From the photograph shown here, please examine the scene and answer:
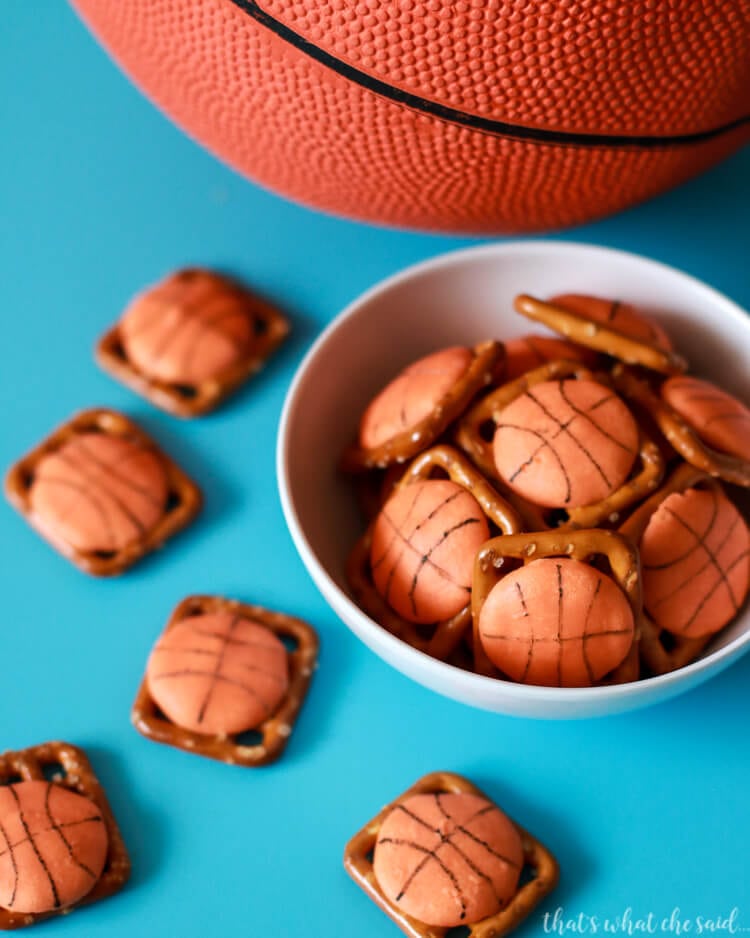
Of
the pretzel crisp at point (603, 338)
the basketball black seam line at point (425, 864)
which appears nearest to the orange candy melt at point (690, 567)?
the pretzel crisp at point (603, 338)

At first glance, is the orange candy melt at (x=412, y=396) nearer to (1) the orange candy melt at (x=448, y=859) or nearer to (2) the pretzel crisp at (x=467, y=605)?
(2) the pretzel crisp at (x=467, y=605)

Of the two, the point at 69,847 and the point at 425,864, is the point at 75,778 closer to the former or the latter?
the point at 69,847

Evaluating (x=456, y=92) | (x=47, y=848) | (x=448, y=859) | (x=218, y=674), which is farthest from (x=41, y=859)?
(x=456, y=92)

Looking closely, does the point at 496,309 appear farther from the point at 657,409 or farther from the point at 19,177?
the point at 19,177

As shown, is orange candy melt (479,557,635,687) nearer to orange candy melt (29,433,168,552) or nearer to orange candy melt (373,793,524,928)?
orange candy melt (373,793,524,928)

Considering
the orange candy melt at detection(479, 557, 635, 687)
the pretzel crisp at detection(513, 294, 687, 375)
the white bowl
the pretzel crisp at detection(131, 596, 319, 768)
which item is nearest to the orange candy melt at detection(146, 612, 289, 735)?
the pretzel crisp at detection(131, 596, 319, 768)

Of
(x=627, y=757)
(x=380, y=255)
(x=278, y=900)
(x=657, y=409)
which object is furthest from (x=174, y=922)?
(x=380, y=255)
